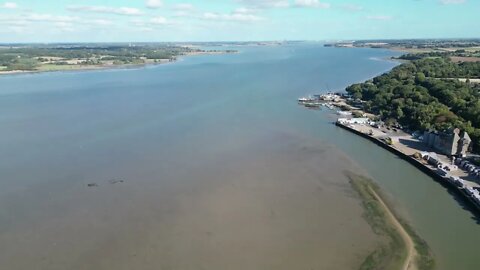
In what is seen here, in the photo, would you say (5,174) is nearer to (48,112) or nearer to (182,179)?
(182,179)

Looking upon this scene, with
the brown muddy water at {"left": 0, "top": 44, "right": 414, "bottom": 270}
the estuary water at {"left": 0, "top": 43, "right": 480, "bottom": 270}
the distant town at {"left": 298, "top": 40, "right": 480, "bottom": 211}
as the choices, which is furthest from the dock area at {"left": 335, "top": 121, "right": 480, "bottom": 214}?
the brown muddy water at {"left": 0, "top": 44, "right": 414, "bottom": 270}

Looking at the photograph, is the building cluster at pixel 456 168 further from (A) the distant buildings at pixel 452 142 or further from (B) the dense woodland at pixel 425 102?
(B) the dense woodland at pixel 425 102

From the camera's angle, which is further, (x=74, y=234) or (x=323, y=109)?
(x=323, y=109)

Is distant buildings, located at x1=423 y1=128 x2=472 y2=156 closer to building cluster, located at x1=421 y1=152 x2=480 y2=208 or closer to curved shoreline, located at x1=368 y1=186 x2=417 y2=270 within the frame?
building cluster, located at x1=421 y1=152 x2=480 y2=208

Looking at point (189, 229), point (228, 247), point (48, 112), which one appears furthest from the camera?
point (48, 112)

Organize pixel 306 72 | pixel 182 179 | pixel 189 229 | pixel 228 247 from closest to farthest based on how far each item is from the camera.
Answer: pixel 228 247
pixel 189 229
pixel 182 179
pixel 306 72

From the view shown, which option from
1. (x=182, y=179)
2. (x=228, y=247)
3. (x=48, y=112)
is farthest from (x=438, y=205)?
(x=48, y=112)
